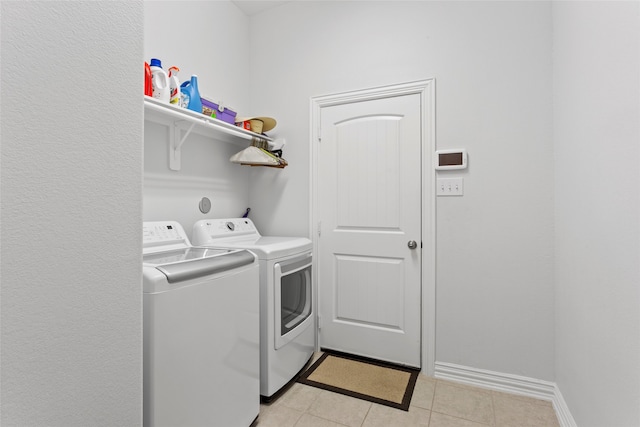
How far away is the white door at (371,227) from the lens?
218 cm

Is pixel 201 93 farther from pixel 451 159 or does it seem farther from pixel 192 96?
pixel 451 159

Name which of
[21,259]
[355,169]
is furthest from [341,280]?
[21,259]

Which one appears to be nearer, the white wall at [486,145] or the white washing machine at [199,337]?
the white washing machine at [199,337]

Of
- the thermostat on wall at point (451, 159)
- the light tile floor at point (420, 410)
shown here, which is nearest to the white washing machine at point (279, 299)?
the light tile floor at point (420, 410)

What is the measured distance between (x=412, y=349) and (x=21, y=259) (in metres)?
2.16

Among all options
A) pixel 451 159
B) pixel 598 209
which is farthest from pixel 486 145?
pixel 598 209

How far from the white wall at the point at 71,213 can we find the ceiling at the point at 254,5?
203cm

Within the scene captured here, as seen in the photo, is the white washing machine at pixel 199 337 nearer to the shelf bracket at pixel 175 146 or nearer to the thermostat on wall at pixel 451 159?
the shelf bracket at pixel 175 146

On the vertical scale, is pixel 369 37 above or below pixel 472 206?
above

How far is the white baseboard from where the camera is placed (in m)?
1.80

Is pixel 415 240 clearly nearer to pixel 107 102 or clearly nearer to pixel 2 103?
pixel 107 102

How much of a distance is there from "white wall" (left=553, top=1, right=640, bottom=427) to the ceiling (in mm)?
2029

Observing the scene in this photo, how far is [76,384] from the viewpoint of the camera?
2.43 feet

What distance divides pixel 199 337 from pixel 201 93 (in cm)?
170
